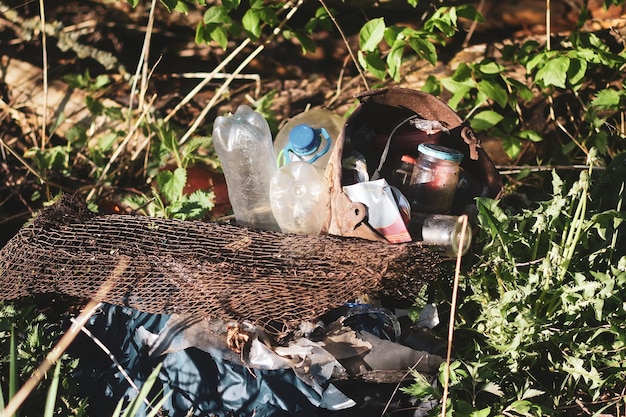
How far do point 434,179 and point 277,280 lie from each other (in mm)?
783

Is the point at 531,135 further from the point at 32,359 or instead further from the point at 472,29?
the point at 32,359

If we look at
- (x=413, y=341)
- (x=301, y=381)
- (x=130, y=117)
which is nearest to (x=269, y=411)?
(x=301, y=381)

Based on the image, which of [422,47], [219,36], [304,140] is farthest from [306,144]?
[219,36]

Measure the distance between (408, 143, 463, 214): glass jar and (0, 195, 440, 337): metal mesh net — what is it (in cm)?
43

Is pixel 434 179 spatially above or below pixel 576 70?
below

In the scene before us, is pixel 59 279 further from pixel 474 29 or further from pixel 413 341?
pixel 474 29

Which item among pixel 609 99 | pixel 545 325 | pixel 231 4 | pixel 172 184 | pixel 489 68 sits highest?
pixel 231 4

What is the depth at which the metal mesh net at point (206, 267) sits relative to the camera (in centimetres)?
193

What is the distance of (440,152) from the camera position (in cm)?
235

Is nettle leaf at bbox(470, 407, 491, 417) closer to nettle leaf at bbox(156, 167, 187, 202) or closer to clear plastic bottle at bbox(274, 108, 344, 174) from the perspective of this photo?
clear plastic bottle at bbox(274, 108, 344, 174)

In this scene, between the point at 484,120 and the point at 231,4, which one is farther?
the point at 484,120

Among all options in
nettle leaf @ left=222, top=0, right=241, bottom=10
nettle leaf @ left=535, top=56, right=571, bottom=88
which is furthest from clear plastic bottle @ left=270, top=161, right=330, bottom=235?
nettle leaf @ left=535, top=56, right=571, bottom=88

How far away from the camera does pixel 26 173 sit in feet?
10.8

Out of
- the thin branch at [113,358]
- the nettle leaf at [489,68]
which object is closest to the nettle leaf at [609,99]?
the nettle leaf at [489,68]
